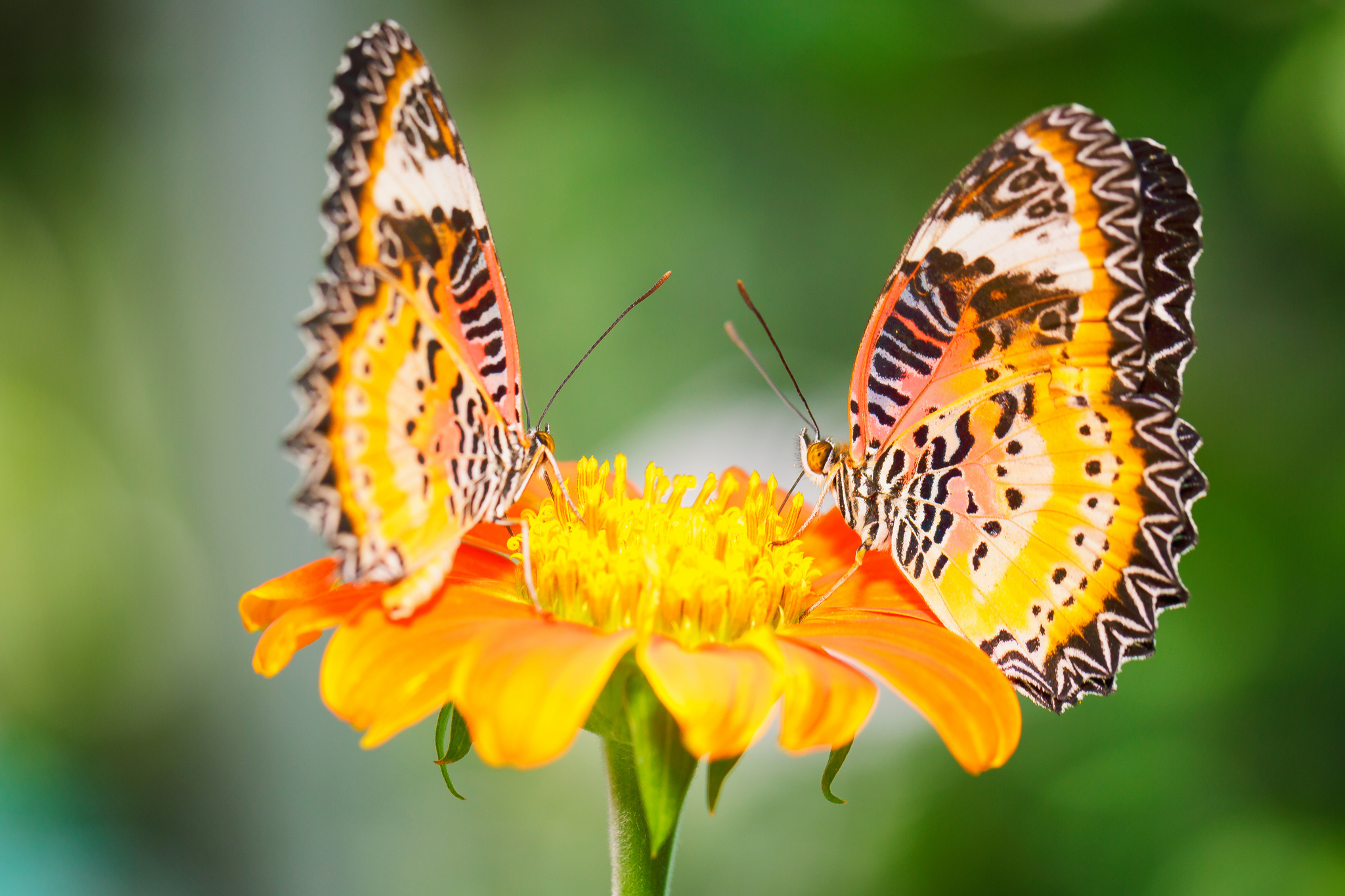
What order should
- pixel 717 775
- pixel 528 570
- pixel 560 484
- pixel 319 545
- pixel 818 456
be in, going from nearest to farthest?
pixel 717 775 → pixel 528 570 → pixel 560 484 → pixel 818 456 → pixel 319 545

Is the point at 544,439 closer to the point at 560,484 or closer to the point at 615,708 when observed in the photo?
the point at 560,484

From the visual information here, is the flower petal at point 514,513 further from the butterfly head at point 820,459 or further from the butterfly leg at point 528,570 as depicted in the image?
the butterfly head at point 820,459

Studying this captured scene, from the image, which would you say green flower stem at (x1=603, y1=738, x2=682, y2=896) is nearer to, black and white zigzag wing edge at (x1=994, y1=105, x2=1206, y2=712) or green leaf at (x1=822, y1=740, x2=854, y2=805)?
green leaf at (x1=822, y1=740, x2=854, y2=805)

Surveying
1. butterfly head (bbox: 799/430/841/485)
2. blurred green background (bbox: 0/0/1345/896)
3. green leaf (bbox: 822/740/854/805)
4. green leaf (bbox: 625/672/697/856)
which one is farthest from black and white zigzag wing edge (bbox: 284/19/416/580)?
blurred green background (bbox: 0/0/1345/896)

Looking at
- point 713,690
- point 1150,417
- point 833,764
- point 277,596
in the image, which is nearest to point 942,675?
point 833,764

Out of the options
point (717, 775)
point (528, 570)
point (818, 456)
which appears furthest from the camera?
point (818, 456)

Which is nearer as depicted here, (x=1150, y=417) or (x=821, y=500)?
(x=1150, y=417)

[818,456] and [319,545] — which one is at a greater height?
[818,456]

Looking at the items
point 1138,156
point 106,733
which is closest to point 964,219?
point 1138,156
